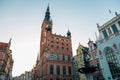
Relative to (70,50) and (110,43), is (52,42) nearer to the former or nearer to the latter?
(70,50)

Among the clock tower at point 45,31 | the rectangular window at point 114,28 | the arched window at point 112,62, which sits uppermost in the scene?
the clock tower at point 45,31

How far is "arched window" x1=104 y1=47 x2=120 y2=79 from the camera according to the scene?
25822mm

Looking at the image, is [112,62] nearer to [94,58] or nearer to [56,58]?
[94,58]

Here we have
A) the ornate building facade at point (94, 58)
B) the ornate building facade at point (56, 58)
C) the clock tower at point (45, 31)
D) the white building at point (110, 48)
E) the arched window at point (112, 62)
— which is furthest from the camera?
the clock tower at point (45, 31)

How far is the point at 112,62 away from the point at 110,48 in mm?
3435

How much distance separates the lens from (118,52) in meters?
25.6

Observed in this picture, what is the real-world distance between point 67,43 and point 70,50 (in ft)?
9.83

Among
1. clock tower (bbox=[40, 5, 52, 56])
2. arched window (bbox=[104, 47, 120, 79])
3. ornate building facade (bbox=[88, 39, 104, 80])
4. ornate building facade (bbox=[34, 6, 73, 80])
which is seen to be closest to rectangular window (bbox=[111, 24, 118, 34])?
arched window (bbox=[104, 47, 120, 79])

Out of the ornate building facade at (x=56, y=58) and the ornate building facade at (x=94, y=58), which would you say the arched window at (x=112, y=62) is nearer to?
the ornate building facade at (x=94, y=58)

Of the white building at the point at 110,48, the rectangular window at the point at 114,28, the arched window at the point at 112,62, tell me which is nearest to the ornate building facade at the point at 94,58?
the white building at the point at 110,48

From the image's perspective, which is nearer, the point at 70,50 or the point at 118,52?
the point at 118,52

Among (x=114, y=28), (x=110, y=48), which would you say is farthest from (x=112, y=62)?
(x=114, y=28)

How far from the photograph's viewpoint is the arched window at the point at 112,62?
2582 centimetres

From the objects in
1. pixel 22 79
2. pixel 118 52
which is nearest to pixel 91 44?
pixel 118 52
